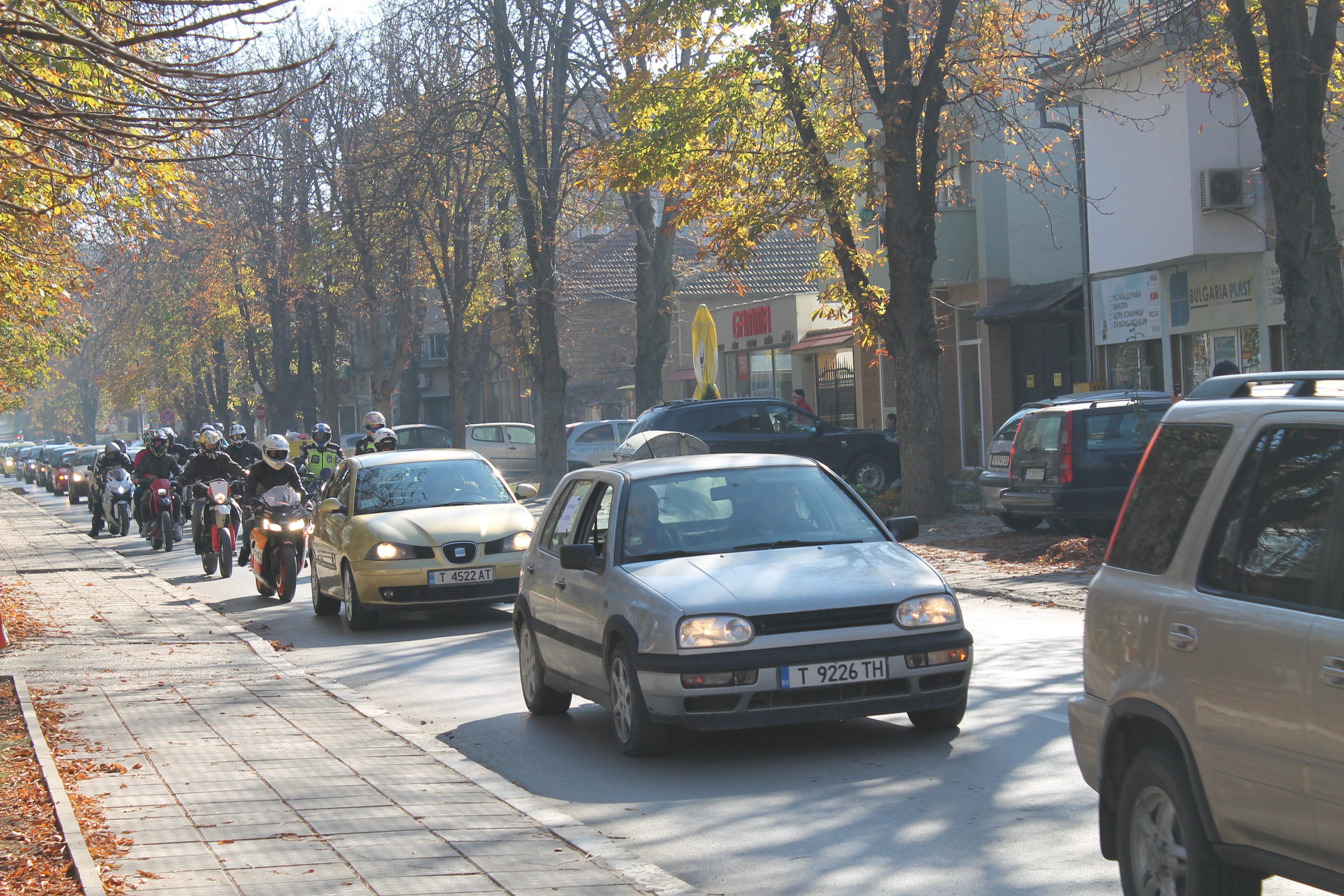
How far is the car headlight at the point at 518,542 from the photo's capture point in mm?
14047

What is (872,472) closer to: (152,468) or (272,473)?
(152,468)

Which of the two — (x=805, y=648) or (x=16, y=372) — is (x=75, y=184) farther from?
(x=16, y=372)

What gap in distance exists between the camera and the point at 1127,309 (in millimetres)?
26766

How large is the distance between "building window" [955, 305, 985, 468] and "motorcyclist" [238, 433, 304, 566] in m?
19.4

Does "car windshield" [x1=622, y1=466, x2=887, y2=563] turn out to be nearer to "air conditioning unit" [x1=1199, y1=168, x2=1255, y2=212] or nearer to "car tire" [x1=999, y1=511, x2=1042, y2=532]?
"car tire" [x1=999, y1=511, x2=1042, y2=532]

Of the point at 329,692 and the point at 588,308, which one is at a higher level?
the point at 588,308

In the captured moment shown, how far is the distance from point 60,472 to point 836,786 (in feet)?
197

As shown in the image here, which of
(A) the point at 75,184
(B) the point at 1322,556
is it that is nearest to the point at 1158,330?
(A) the point at 75,184

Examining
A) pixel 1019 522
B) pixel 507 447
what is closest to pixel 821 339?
pixel 507 447

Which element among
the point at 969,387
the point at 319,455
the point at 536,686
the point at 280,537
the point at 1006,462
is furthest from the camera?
the point at 969,387

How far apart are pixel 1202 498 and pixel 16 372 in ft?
102

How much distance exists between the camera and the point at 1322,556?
12.6 feet

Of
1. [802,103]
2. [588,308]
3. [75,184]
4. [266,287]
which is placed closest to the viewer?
[75,184]

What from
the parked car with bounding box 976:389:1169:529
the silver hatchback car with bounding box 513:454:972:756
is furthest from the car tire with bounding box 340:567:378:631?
the parked car with bounding box 976:389:1169:529
